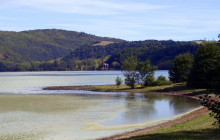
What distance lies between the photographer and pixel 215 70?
19.2 meters

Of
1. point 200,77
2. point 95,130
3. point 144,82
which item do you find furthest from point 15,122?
point 144,82

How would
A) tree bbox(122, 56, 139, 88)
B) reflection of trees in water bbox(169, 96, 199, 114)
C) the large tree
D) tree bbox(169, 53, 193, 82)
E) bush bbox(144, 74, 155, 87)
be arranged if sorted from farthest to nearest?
1. tree bbox(122, 56, 139, 88)
2. the large tree
3. bush bbox(144, 74, 155, 87)
4. tree bbox(169, 53, 193, 82)
5. reflection of trees in water bbox(169, 96, 199, 114)

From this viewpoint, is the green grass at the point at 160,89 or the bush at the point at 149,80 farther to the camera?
the bush at the point at 149,80

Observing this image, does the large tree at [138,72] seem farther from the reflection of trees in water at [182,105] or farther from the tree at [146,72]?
the reflection of trees in water at [182,105]

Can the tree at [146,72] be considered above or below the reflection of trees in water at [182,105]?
above

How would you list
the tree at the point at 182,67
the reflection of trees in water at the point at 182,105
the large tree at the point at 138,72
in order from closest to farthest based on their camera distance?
the reflection of trees in water at the point at 182,105 < the tree at the point at 182,67 < the large tree at the point at 138,72

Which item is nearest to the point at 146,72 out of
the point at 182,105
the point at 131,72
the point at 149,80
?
the point at 149,80

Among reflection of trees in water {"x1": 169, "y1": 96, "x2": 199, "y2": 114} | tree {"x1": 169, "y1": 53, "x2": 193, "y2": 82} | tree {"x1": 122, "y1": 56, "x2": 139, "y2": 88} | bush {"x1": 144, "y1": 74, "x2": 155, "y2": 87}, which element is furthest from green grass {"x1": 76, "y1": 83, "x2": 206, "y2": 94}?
reflection of trees in water {"x1": 169, "y1": 96, "x2": 199, "y2": 114}

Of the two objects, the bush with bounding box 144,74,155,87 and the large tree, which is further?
the large tree

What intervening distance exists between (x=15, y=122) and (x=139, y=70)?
55399 mm

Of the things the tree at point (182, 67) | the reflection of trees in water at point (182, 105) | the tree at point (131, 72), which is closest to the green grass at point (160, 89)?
the tree at point (131, 72)

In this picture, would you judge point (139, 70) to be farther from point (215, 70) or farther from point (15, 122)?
point (215, 70)

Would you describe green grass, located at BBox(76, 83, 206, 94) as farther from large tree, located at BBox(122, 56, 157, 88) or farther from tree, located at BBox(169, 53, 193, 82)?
tree, located at BBox(169, 53, 193, 82)

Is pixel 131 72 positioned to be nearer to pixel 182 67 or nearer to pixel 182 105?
pixel 182 67
